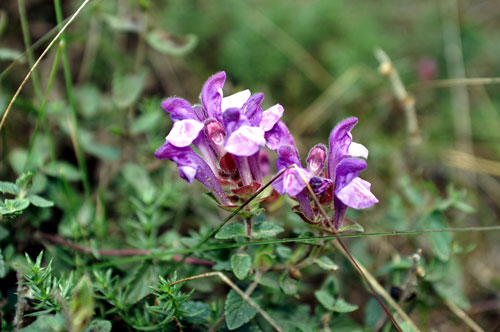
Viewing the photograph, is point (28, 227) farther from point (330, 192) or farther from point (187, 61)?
point (187, 61)

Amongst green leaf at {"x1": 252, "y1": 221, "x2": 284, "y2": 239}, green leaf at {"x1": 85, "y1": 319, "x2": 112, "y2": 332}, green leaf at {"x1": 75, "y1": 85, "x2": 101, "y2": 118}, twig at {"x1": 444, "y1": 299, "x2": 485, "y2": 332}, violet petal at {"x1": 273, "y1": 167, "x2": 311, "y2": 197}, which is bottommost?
twig at {"x1": 444, "y1": 299, "x2": 485, "y2": 332}

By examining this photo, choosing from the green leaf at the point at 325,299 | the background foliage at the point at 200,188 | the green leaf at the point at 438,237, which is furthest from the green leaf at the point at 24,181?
the green leaf at the point at 438,237

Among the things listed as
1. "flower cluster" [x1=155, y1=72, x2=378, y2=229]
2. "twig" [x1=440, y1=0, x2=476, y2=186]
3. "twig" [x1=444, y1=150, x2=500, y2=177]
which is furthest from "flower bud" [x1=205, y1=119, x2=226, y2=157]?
"twig" [x1=440, y1=0, x2=476, y2=186]

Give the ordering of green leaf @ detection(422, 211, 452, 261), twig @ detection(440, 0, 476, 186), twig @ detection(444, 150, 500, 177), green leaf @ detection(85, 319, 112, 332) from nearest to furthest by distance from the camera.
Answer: green leaf @ detection(85, 319, 112, 332)
green leaf @ detection(422, 211, 452, 261)
twig @ detection(444, 150, 500, 177)
twig @ detection(440, 0, 476, 186)

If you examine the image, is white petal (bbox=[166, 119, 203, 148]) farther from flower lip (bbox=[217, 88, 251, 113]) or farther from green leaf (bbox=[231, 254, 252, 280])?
green leaf (bbox=[231, 254, 252, 280])

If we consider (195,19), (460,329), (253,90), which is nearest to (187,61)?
(195,19)

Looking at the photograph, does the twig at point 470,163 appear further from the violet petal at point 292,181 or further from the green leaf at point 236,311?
the green leaf at point 236,311

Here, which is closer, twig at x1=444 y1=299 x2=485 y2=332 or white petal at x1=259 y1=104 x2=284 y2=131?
white petal at x1=259 y1=104 x2=284 y2=131
